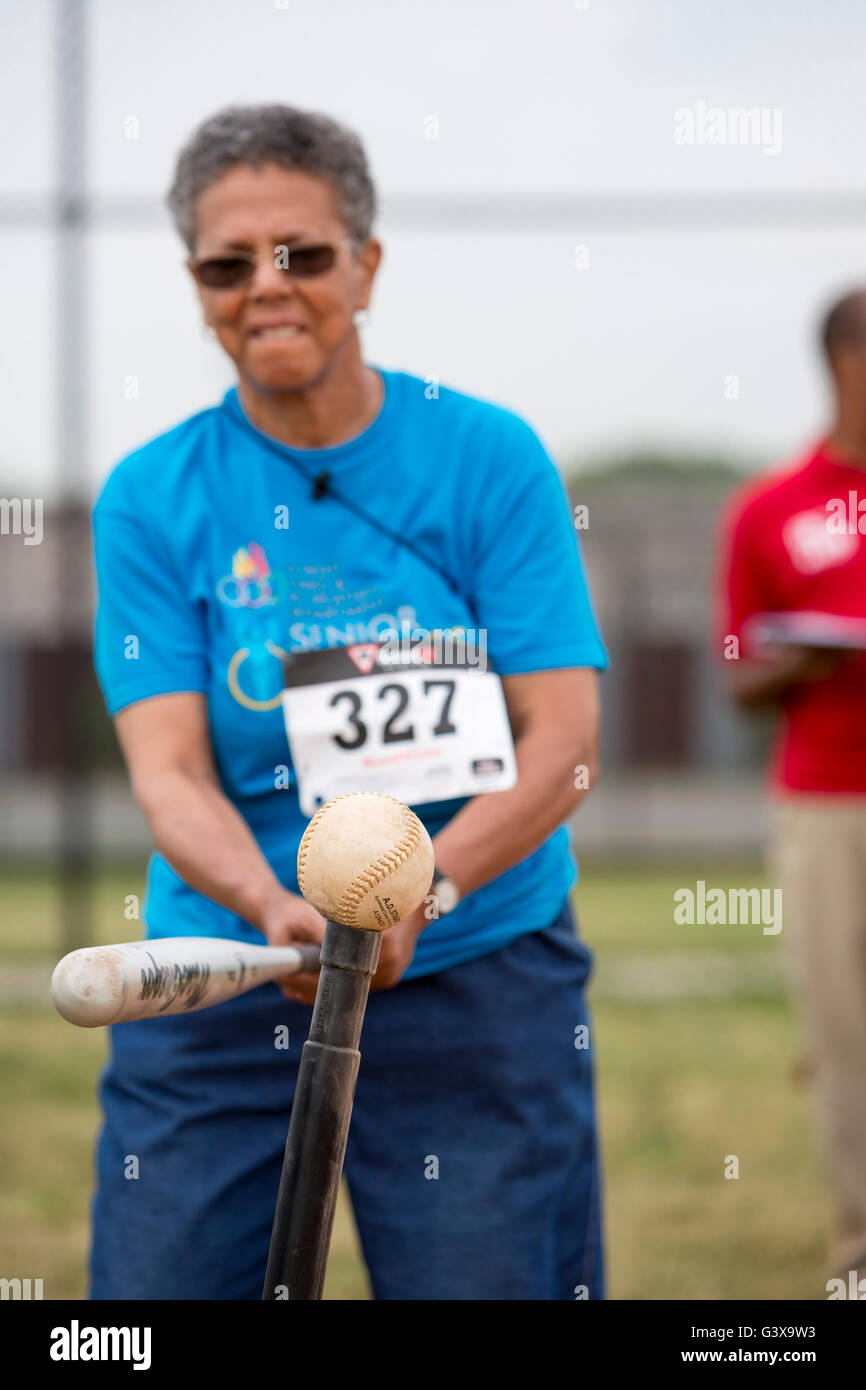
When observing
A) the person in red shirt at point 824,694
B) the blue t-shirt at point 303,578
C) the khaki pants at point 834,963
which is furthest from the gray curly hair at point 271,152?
the khaki pants at point 834,963

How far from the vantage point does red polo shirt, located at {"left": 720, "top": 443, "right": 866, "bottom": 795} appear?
337cm

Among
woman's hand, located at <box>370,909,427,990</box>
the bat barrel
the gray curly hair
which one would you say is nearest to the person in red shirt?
the gray curly hair

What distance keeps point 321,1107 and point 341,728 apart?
2.38 ft

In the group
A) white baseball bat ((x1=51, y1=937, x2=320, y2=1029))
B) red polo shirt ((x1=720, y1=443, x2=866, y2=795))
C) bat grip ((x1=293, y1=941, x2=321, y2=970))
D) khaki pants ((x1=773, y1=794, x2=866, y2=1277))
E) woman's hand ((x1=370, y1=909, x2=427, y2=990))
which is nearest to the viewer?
white baseball bat ((x1=51, y1=937, x2=320, y2=1029))

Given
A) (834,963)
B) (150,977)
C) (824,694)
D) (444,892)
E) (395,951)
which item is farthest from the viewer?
(824,694)

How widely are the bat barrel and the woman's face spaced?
87 centimetres

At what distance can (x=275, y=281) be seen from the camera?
71.2 inches

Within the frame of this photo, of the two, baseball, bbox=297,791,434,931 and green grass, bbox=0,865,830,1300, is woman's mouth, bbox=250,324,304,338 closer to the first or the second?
baseball, bbox=297,791,434,931

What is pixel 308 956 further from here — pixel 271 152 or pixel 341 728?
pixel 271 152

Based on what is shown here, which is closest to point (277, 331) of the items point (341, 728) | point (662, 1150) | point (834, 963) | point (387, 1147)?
point (341, 728)

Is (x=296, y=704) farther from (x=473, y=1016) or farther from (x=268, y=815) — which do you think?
(x=473, y=1016)

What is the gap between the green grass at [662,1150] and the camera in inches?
133

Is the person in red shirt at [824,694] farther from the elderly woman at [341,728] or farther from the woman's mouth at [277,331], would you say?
the woman's mouth at [277,331]

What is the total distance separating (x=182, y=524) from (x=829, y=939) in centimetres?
195
